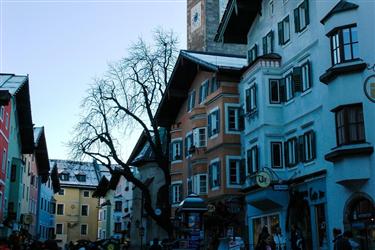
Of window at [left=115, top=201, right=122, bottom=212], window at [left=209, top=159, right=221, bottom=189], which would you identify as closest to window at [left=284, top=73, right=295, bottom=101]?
window at [left=209, top=159, right=221, bottom=189]

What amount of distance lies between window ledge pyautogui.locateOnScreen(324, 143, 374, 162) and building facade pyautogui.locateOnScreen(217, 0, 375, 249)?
4 centimetres

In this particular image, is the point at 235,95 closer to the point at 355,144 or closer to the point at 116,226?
the point at 355,144

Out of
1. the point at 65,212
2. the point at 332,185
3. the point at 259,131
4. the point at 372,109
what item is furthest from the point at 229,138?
the point at 65,212

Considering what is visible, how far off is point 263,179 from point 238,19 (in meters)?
12.7

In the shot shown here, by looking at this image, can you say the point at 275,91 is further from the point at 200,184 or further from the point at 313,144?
the point at 200,184

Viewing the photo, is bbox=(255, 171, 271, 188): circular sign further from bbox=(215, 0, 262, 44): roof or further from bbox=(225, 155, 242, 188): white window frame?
bbox=(215, 0, 262, 44): roof

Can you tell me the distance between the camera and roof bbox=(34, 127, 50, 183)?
194 feet

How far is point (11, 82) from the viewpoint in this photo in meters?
42.9

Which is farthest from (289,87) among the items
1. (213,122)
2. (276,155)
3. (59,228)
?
(59,228)

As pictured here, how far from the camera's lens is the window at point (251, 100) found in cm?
3309

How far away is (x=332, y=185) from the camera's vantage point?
2598 cm

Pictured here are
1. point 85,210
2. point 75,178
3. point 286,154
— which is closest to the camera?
point 286,154

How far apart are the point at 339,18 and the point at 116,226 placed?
56169 millimetres

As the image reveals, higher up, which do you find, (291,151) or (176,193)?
(291,151)
